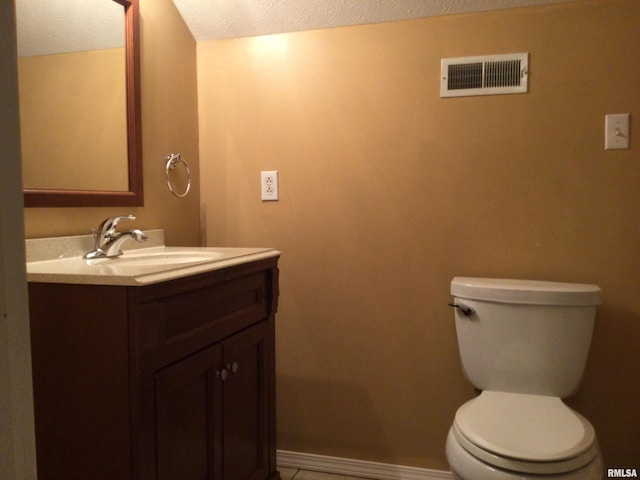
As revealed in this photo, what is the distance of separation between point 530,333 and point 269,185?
1.09 m

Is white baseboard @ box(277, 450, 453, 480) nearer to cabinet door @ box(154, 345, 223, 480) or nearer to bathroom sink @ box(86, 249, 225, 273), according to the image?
cabinet door @ box(154, 345, 223, 480)

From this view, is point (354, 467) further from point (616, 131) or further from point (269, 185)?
point (616, 131)

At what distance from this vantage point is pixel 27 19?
1.28 meters

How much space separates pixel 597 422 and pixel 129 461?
60.6 inches

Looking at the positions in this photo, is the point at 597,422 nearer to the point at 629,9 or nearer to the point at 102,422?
the point at 629,9

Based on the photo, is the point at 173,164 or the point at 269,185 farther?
the point at 269,185

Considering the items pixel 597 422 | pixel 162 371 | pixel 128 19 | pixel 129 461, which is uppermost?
pixel 128 19

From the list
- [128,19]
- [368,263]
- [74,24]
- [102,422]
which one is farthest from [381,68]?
[102,422]

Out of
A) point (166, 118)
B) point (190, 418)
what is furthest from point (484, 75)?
point (190, 418)

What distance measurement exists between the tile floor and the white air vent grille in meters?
1.52

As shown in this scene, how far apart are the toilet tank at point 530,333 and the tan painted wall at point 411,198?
7.6 inches

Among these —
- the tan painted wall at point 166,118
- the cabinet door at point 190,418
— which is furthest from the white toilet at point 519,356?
the tan painted wall at point 166,118

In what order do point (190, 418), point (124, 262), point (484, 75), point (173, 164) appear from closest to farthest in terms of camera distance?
point (190, 418), point (124, 262), point (484, 75), point (173, 164)

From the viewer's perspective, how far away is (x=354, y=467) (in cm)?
192
